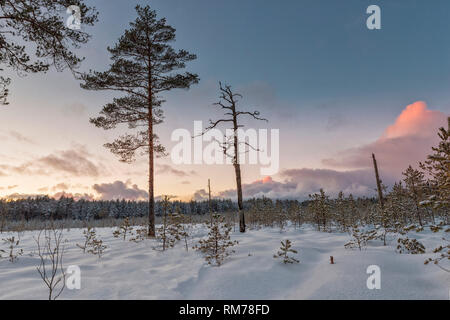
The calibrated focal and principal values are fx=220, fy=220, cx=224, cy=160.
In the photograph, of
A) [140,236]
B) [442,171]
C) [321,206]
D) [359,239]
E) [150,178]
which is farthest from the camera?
[321,206]

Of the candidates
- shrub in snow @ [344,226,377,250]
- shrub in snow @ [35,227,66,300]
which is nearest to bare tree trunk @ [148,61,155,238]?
shrub in snow @ [35,227,66,300]

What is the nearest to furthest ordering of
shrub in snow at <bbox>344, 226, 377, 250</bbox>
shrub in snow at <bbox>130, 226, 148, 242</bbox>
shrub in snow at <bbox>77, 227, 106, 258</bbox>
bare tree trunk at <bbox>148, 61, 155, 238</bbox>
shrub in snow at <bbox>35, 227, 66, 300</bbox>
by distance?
shrub in snow at <bbox>35, 227, 66, 300</bbox> < shrub in snow at <bbox>344, 226, 377, 250</bbox> < shrub in snow at <bbox>77, 227, 106, 258</bbox> < shrub in snow at <bbox>130, 226, 148, 242</bbox> < bare tree trunk at <bbox>148, 61, 155, 238</bbox>

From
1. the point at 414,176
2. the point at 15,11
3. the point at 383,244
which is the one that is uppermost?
the point at 15,11

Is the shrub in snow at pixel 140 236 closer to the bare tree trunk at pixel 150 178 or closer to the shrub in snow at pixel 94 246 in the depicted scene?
the bare tree trunk at pixel 150 178

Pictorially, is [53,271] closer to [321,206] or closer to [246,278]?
[246,278]

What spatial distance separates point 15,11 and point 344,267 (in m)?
10.3

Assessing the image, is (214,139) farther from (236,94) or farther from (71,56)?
(71,56)

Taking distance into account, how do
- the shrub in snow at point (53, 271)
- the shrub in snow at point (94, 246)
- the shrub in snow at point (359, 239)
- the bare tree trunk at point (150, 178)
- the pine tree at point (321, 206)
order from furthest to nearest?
the pine tree at point (321, 206) < the bare tree trunk at point (150, 178) < the shrub in snow at point (94, 246) < the shrub in snow at point (359, 239) < the shrub in snow at point (53, 271)

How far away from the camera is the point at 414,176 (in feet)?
59.4

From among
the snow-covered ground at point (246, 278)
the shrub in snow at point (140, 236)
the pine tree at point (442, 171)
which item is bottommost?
the shrub in snow at point (140, 236)

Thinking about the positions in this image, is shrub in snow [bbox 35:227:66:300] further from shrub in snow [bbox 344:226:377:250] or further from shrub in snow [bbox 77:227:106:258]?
shrub in snow [bbox 344:226:377:250]

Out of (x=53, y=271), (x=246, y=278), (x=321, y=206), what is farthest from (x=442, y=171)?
(x=321, y=206)

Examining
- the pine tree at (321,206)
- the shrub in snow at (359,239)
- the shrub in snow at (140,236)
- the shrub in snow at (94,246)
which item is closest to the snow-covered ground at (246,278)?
the shrub in snow at (94,246)
